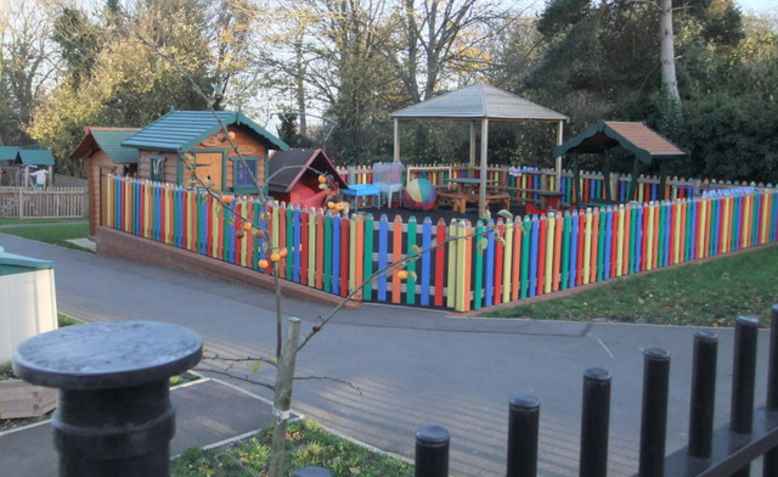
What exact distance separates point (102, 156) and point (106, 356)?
17408mm

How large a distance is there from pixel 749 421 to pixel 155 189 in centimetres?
1382

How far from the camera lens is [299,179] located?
603 inches

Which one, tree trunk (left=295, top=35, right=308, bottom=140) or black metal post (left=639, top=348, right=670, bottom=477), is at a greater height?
tree trunk (left=295, top=35, right=308, bottom=140)

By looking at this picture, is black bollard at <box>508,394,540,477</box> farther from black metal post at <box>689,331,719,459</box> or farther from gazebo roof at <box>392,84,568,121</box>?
gazebo roof at <box>392,84,568,121</box>

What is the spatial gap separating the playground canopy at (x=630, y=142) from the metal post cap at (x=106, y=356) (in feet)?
54.2

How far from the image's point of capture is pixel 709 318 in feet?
31.5

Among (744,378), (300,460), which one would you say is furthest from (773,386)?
(300,460)

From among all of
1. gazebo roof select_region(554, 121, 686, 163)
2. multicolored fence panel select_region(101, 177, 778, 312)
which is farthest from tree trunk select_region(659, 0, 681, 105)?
multicolored fence panel select_region(101, 177, 778, 312)

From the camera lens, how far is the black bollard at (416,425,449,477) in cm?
152

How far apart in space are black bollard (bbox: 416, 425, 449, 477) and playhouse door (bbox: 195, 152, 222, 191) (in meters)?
13.5

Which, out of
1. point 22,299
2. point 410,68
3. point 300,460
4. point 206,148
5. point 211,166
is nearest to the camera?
point 300,460

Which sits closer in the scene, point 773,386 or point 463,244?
point 773,386

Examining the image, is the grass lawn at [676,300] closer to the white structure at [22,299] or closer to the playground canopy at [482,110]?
the white structure at [22,299]

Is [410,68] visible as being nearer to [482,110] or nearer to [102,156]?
[482,110]
